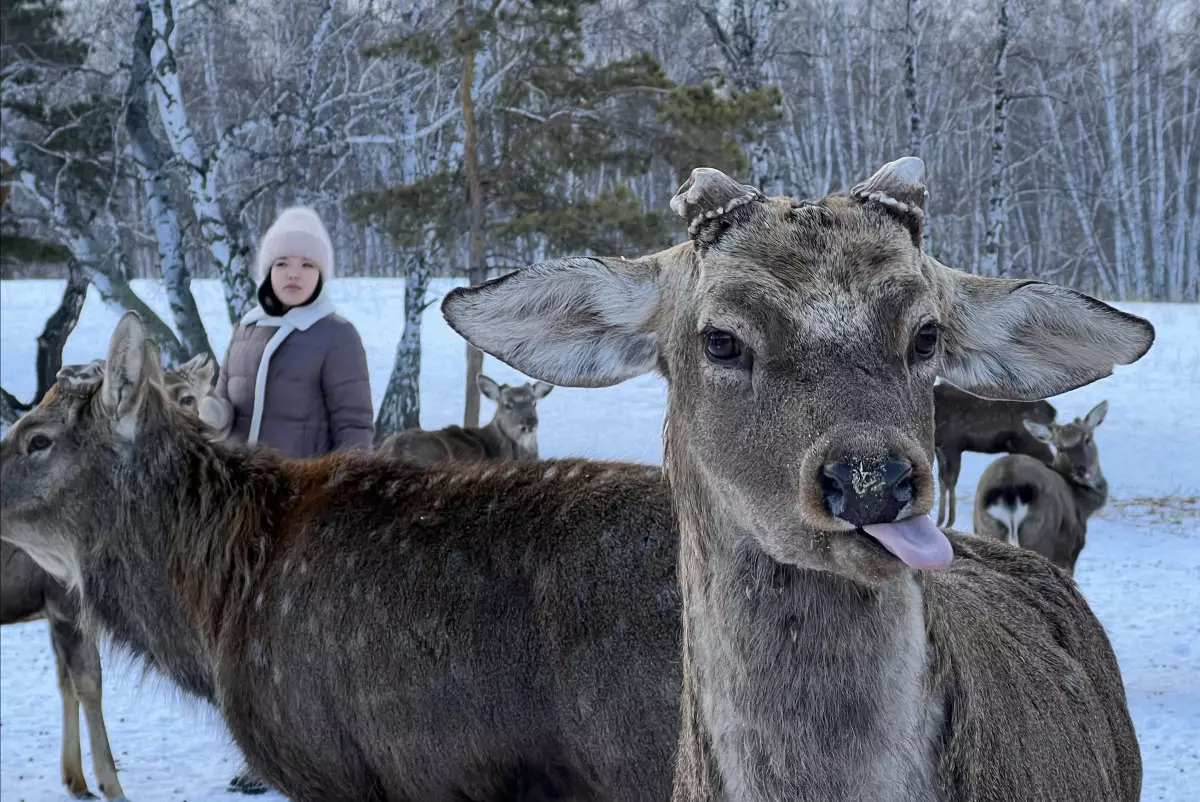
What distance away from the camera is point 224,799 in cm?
620

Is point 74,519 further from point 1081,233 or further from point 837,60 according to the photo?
point 1081,233

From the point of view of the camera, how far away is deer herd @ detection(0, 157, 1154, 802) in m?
2.05

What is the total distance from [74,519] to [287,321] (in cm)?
119

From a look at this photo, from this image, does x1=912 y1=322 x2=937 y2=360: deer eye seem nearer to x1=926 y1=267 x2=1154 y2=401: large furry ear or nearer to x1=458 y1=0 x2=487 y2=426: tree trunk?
x1=926 y1=267 x2=1154 y2=401: large furry ear

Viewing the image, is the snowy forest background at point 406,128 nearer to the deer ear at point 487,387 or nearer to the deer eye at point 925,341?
the deer ear at point 487,387

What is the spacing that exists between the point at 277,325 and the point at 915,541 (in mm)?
3880

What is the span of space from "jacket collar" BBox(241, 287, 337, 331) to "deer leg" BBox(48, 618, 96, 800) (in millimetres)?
2308

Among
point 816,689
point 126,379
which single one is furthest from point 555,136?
point 816,689

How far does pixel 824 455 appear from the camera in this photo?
75.4 inches

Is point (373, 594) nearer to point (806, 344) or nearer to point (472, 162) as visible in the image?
point (806, 344)

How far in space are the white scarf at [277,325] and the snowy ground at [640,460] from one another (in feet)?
3.92

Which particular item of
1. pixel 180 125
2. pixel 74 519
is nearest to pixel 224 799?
pixel 74 519

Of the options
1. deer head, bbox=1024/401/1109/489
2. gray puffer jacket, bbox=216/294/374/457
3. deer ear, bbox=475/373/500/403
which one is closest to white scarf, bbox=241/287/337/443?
gray puffer jacket, bbox=216/294/374/457

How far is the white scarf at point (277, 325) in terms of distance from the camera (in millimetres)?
5160
